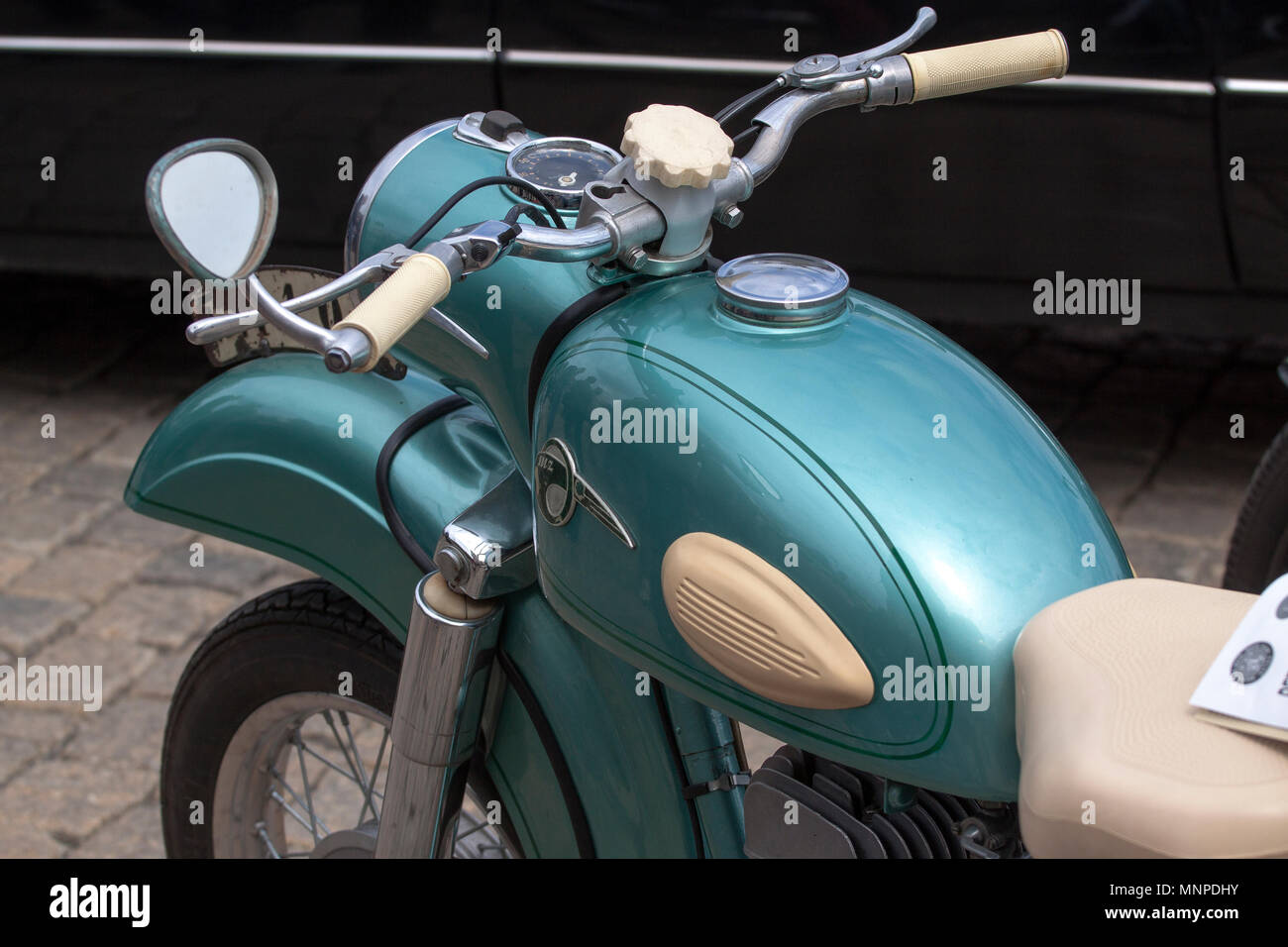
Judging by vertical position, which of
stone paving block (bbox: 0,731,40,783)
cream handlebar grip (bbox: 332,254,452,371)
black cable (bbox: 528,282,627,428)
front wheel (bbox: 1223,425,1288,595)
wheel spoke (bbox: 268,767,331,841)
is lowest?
stone paving block (bbox: 0,731,40,783)

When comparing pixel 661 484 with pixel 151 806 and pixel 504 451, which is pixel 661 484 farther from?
pixel 151 806

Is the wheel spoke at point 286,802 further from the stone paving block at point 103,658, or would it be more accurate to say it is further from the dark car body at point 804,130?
the dark car body at point 804,130

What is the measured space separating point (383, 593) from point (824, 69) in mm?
732

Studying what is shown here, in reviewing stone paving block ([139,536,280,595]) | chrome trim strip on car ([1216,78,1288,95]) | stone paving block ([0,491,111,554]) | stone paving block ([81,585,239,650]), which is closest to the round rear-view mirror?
stone paving block ([81,585,239,650])

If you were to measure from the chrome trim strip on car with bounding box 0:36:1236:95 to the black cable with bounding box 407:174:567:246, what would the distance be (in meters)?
2.12

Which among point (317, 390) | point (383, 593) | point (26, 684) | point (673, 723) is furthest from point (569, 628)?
point (26, 684)

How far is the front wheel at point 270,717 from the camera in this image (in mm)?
1775

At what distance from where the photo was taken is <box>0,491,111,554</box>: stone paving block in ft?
11.4

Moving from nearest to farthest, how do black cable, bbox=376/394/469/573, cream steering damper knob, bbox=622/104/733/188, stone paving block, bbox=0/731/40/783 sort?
cream steering damper knob, bbox=622/104/733/188 < black cable, bbox=376/394/469/573 < stone paving block, bbox=0/731/40/783

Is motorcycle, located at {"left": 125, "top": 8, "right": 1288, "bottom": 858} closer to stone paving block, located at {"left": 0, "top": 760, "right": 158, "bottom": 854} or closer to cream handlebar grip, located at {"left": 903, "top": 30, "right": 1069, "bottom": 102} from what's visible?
cream handlebar grip, located at {"left": 903, "top": 30, "right": 1069, "bottom": 102}

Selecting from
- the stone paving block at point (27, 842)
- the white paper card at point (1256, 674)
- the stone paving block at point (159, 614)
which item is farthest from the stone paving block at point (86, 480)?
the white paper card at point (1256, 674)

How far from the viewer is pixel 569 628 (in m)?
1.56

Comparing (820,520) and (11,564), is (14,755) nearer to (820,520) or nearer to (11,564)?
(11,564)

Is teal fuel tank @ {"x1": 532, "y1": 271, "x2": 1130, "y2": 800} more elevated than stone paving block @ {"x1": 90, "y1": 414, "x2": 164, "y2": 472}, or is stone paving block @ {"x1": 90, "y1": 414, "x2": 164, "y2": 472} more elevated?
teal fuel tank @ {"x1": 532, "y1": 271, "x2": 1130, "y2": 800}
